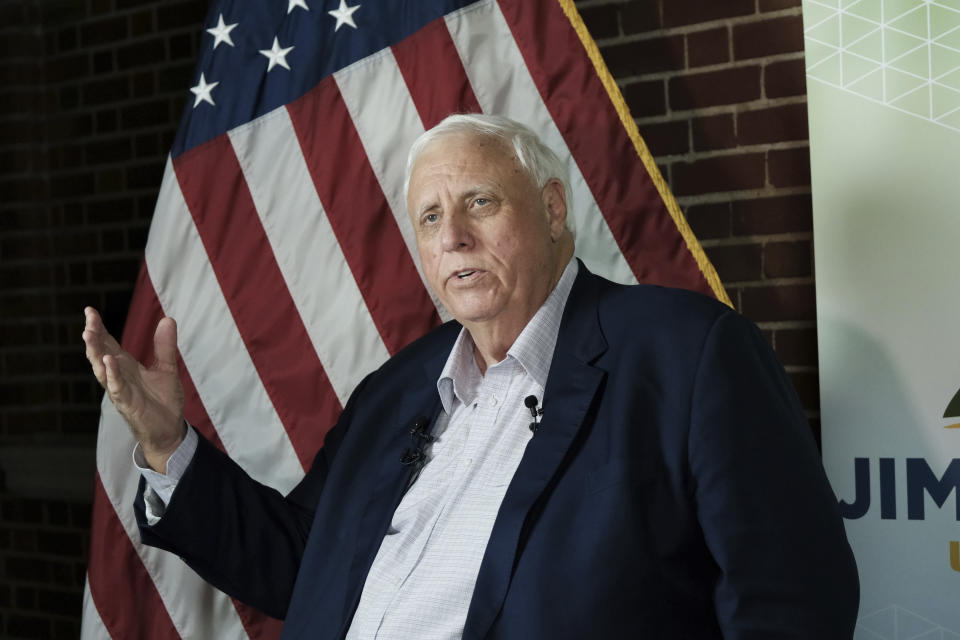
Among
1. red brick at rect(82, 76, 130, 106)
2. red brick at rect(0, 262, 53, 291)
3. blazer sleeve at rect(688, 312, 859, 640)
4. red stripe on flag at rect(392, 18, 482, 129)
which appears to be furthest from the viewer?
red brick at rect(0, 262, 53, 291)

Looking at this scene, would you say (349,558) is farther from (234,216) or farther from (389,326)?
(234,216)

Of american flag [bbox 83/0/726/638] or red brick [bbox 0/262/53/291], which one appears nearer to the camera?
american flag [bbox 83/0/726/638]

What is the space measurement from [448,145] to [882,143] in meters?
0.83

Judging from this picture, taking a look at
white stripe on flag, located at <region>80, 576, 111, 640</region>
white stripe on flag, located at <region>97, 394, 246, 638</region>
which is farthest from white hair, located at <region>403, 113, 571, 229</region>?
white stripe on flag, located at <region>80, 576, 111, 640</region>

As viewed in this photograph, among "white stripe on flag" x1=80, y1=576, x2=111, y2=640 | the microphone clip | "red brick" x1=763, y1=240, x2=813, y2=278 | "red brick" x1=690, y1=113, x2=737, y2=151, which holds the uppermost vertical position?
"red brick" x1=690, y1=113, x2=737, y2=151

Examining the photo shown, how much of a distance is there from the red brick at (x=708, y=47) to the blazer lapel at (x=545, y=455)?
915mm

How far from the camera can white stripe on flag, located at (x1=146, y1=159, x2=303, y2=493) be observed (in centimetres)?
194

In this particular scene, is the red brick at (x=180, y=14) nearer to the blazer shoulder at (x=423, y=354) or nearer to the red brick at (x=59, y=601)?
the blazer shoulder at (x=423, y=354)

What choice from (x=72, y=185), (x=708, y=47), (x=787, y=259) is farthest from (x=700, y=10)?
(x=72, y=185)

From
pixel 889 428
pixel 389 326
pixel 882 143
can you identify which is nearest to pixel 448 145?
pixel 389 326

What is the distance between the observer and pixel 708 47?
208cm

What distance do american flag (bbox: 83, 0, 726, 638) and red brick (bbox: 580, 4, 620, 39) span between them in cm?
41

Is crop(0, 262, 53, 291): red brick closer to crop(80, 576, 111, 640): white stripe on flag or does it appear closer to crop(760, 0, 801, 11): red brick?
crop(80, 576, 111, 640): white stripe on flag

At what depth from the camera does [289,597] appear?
174cm
